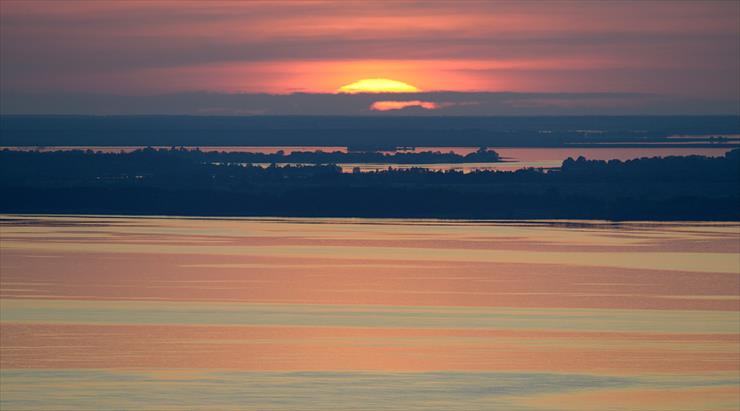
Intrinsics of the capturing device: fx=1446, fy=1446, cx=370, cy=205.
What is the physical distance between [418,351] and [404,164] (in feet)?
102

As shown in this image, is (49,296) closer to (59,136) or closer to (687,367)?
(687,367)

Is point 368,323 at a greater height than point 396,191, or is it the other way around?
point 396,191

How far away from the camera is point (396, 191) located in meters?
33.7

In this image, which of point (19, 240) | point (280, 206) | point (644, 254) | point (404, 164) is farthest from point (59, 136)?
point (644, 254)

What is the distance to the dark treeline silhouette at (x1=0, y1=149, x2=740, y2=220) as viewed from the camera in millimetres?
32125

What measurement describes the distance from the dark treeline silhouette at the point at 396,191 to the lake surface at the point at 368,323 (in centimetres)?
653

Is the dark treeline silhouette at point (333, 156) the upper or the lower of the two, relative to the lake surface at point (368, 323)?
upper

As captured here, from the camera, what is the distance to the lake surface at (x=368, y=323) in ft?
41.5

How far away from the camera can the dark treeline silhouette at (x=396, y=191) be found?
3212 centimetres

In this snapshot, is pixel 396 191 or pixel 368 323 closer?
pixel 368 323

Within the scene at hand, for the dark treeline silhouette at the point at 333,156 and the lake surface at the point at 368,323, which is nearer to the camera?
the lake surface at the point at 368,323

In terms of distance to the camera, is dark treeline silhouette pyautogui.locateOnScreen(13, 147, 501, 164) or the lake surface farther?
dark treeline silhouette pyautogui.locateOnScreen(13, 147, 501, 164)

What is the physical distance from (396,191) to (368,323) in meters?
17.9

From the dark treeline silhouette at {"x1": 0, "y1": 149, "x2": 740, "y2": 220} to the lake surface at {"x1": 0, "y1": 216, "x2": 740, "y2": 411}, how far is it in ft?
21.4
